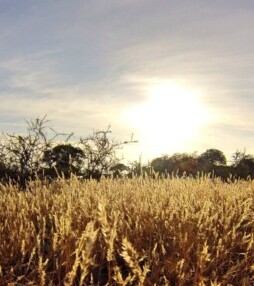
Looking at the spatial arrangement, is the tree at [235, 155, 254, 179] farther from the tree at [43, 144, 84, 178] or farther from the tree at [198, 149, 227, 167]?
the tree at [43, 144, 84, 178]

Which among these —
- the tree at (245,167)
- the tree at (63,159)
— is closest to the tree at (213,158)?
the tree at (245,167)

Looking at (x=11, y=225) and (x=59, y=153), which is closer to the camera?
(x=11, y=225)

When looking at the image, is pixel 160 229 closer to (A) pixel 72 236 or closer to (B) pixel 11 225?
(A) pixel 72 236

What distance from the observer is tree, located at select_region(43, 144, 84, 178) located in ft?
46.8

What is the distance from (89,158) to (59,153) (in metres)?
1.09

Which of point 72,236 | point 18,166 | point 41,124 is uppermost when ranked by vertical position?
point 41,124

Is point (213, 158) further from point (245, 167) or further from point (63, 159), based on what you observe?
point (63, 159)

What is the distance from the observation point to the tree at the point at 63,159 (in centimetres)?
1426

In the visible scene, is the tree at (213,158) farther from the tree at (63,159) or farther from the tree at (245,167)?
the tree at (63,159)

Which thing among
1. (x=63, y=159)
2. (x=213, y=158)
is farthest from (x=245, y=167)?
(x=63, y=159)

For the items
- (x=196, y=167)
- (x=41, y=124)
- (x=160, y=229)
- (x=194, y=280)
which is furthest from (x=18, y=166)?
(x=194, y=280)

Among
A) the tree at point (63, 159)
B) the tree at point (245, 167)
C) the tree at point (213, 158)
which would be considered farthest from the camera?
the tree at point (213, 158)

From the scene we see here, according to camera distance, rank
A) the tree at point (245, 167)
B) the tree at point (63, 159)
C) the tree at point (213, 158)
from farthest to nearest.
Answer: the tree at point (213, 158)
the tree at point (245, 167)
the tree at point (63, 159)

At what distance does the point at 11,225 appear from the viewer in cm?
439
